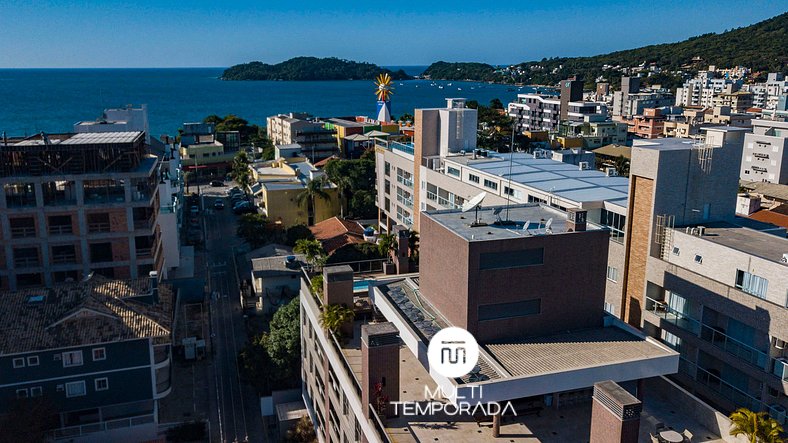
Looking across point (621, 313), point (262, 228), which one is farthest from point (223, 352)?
point (621, 313)

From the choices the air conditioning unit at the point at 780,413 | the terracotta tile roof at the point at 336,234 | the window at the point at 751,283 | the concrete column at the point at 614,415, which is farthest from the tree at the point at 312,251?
the concrete column at the point at 614,415

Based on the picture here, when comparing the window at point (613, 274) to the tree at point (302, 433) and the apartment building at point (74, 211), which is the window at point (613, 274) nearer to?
the tree at point (302, 433)

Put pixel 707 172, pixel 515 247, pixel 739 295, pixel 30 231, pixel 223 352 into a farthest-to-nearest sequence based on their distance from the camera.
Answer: pixel 223 352
pixel 30 231
pixel 707 172
pixel 739 295
pixel 515 247

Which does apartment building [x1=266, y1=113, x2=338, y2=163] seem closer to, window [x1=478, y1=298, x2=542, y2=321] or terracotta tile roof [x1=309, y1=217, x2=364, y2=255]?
terracotta tile roof [x1=309, y1=217, x2=364, y2=255]

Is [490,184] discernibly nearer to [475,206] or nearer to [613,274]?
[613,274]

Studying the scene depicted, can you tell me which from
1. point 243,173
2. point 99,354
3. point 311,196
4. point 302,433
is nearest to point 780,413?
point 302,433

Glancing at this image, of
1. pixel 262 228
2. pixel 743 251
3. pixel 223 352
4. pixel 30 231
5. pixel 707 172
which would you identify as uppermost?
pixel 707 172

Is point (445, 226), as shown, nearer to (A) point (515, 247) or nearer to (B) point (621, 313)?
(A) point (515, 247)
